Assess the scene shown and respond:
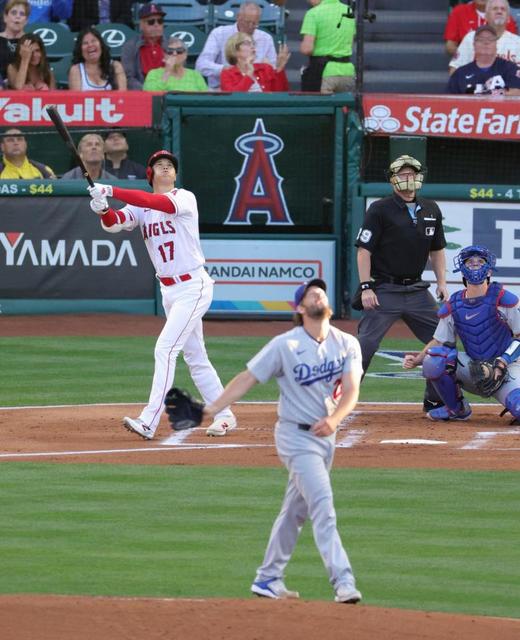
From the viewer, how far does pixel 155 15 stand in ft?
64.8

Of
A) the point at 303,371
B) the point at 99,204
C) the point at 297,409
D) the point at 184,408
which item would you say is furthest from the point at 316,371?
the point at 99,204

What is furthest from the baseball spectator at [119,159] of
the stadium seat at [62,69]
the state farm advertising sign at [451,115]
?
the state farm advertising sign at [451,115]

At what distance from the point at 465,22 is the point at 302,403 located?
14.7 meters

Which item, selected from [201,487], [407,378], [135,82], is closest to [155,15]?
[135,82]

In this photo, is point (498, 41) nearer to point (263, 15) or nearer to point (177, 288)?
point (263, 15)

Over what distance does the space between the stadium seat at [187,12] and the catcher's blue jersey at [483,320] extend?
36.9ft

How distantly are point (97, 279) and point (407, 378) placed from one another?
5157 mm

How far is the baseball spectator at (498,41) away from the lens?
64.3 feet

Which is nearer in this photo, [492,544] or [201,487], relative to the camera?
[492,544]

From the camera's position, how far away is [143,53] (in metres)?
20.0

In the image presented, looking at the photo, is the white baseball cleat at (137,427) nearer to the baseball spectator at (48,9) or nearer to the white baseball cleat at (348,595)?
the white baseball cleat at (348,595)

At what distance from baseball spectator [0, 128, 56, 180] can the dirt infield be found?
1846mm

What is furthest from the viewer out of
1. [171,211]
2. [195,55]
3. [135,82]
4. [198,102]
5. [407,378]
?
[195,55]

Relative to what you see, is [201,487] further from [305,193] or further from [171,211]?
[305,193]
